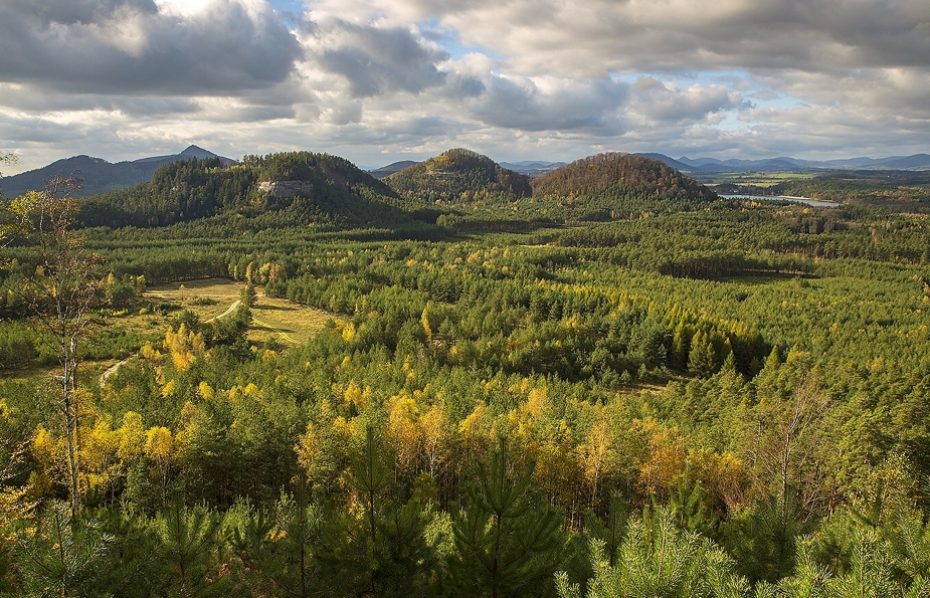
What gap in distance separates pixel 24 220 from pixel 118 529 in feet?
37.7

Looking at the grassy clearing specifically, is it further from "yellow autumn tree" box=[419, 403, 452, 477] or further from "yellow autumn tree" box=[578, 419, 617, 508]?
"yellow autumn tree" box=[578, 419, 617, 508]

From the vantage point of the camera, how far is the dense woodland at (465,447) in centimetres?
1523

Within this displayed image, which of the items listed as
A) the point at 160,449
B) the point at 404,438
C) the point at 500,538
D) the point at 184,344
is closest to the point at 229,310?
the point at 184,344

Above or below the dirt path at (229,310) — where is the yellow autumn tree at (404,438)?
above

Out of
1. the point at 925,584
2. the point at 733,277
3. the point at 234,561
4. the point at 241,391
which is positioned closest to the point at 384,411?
the point at 241,391

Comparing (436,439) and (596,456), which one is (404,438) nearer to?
(436,439)

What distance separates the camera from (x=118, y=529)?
19.6 metres

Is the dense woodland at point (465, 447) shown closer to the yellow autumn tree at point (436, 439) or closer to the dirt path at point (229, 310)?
the yellow autumn tree at point (436, 439)

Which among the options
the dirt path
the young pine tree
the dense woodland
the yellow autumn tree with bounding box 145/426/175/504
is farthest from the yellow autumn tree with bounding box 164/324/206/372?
the young pine tree

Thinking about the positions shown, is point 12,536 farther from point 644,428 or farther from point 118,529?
point 644,428

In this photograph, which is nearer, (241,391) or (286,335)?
(241,391)

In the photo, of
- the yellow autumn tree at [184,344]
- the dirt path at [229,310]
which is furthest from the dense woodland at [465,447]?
the dirt path at [229,310]

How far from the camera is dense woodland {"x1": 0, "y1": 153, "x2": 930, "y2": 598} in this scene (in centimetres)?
1523

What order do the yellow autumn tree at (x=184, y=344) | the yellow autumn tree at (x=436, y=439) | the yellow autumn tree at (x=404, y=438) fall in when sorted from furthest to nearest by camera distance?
the yellow autumn tree at (x=184, y=344) → the yellow autumn tree at (x=436, y=439) → the yellow autumn tree at (x=404, y=438)
